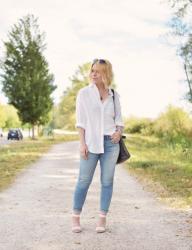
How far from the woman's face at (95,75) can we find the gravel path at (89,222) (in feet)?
5.85

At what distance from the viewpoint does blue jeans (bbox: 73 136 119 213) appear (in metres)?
6.21

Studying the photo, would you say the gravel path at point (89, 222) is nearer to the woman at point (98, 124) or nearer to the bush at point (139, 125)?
the woman at point (98, 124)

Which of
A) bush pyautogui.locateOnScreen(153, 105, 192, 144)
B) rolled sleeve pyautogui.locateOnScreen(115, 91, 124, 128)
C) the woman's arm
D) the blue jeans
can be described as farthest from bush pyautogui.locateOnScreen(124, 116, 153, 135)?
the woman's arm

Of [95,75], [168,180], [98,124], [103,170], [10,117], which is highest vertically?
[10,117]

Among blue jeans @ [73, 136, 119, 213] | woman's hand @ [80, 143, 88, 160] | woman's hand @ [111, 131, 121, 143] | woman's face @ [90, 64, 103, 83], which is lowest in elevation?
blue jeans @ [73, 136, 119, 213]

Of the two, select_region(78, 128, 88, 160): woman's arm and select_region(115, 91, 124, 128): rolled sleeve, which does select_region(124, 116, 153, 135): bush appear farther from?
select_region(78, 128, 88, 160): woman's arm

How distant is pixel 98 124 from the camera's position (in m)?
6.16

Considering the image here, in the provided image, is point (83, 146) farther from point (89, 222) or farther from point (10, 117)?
point (10, 117)

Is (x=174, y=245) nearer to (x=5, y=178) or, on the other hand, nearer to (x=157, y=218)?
(x=157, y=218)

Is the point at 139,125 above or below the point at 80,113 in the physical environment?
above

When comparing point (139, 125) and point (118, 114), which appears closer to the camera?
point (118, 114)

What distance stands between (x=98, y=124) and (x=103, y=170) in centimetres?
56

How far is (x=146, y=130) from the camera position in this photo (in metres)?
58.2

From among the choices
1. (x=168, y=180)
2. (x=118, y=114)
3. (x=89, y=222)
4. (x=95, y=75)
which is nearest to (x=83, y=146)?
(x=118, y=114)
